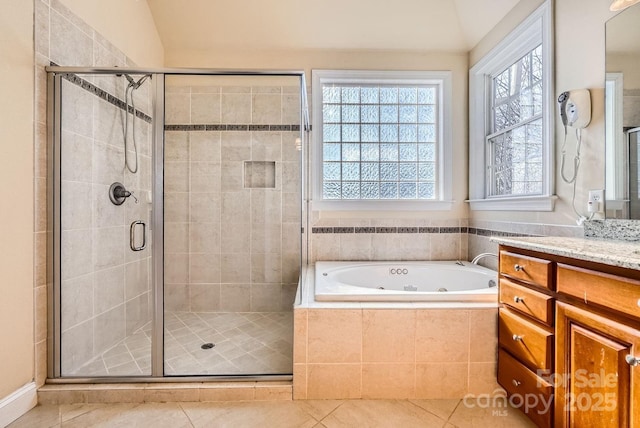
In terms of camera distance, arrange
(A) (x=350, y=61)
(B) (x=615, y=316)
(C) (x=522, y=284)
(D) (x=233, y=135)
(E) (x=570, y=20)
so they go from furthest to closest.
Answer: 1. (A) (x=350, y=61)
2. (D) (x=233, y=135)
3. (E) (x=570, y=20)
4. (C) (x=522, y=284)
5. (B) (x=615, y=316)

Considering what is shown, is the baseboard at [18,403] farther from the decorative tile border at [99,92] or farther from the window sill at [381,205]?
the window sill at [381,205]

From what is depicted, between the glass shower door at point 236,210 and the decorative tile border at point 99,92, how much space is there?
259 millimetres

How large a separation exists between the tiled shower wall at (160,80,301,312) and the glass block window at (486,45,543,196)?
164 cm

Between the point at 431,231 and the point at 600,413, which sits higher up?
the point at 431,231

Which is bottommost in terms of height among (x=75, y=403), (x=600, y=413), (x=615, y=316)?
(x=75, y=403)

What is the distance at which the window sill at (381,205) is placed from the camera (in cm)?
269

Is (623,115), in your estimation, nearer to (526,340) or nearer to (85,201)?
(526,340)

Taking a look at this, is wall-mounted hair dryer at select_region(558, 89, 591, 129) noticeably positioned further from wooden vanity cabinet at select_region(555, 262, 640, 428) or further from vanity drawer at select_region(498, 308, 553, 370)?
vanity drawer at select_region(498, 308, 553, 370)

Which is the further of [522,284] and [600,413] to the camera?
[522,284]

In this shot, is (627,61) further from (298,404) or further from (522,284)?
(298,404)

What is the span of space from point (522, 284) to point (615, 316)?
0.43m

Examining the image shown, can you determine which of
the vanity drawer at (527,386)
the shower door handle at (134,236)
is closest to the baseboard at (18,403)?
the shower door handle at (134,236)

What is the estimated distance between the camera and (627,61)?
1.41m

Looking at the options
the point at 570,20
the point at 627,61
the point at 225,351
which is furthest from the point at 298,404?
the point at 570,20
